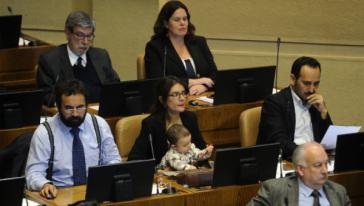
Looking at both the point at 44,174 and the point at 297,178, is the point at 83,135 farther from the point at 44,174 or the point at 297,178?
the point at 297,178

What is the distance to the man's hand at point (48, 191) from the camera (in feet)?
17.1

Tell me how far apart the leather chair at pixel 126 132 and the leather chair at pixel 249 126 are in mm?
636

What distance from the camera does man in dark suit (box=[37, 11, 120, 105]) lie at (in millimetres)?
6910

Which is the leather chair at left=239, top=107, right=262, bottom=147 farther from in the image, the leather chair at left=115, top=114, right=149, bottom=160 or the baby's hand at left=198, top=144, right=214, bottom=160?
the leather chair at left=115, top=114, right=149, bottom=160

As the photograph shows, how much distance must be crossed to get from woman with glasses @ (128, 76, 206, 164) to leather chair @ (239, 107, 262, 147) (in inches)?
12.4

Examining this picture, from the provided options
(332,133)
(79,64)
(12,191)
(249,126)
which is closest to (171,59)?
(79,64)

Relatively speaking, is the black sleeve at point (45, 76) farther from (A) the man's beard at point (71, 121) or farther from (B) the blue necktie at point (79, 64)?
(A) the man's beard at point (71, 121)

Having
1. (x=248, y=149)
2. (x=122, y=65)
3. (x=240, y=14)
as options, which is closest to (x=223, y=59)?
(x=240, y=14)

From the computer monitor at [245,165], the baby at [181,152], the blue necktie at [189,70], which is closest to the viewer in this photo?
the computer monitor at [245,165]

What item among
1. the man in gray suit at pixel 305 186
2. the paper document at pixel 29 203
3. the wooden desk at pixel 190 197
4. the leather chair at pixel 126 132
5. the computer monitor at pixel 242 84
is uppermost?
the computer monitor at pixel 242 84

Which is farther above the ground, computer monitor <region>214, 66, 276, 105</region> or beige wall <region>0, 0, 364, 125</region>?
beige wall <region>0, 0, 364, 125</region>

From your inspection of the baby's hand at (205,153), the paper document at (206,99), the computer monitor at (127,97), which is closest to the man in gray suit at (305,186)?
the baby's hand at (205,153)

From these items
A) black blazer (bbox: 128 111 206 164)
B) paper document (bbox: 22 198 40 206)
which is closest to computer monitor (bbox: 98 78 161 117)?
black blazer (bbox: 128 111 206 164)

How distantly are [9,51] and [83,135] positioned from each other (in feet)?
9.47
